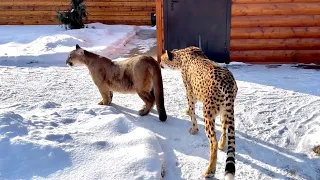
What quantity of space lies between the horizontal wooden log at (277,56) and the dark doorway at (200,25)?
33cm

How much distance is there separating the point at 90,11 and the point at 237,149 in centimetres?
1097

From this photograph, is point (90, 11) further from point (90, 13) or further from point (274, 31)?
point (274, 31)

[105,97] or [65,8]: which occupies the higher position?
[65,8]

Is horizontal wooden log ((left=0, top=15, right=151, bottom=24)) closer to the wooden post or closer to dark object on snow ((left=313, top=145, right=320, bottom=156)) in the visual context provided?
the wooden post

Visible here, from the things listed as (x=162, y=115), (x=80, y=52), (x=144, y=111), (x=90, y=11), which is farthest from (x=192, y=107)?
(x=90, y=11)

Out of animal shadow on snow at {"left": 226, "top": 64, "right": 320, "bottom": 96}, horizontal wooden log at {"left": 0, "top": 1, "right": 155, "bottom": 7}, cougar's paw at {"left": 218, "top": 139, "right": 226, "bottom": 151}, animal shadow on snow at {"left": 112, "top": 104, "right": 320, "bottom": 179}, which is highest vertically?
horizontal wooden log at {"left": 0, "top": 1, "right": 155, "bottom": 7}

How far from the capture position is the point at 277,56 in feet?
27.8

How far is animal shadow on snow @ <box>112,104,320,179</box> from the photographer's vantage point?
13.3 feet

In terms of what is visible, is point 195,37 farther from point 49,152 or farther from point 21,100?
point 49,152

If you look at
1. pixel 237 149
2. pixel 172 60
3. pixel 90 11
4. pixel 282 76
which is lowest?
pixel 237 149

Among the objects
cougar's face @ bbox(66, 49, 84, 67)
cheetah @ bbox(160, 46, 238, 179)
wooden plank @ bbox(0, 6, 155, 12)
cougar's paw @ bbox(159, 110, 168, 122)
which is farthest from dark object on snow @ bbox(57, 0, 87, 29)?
cheetah @ bbox(160, 46, 238, 179)

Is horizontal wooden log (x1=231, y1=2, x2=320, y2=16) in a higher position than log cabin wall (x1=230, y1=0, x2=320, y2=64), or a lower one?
higher

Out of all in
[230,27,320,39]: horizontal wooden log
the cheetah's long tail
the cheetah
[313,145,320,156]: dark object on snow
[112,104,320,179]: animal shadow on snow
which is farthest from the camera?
[230,27,320,39]: horizontal wooden log

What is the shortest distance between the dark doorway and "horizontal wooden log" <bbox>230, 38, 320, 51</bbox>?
35cm
